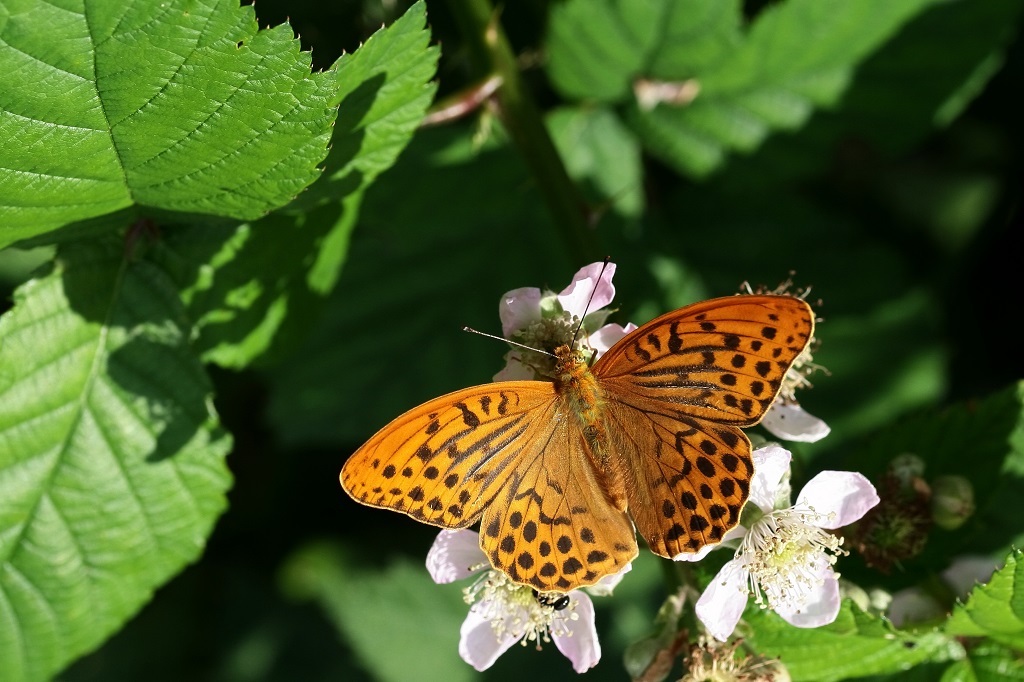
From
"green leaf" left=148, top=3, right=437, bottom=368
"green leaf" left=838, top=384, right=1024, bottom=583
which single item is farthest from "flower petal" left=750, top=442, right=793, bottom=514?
"green leaf" left=148, top=3, right=437, bottom=368

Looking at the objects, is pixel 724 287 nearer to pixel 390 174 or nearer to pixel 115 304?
pixel 390 174

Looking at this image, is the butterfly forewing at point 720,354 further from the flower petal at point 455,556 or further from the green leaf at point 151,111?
the green leaf at point 151,111

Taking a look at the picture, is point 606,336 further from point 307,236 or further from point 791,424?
point 307,236

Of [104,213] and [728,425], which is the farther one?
[104,213]

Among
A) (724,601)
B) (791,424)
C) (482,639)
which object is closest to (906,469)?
(791,424)

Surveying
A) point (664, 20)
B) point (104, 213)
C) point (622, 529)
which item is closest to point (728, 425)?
point (622, 529)
